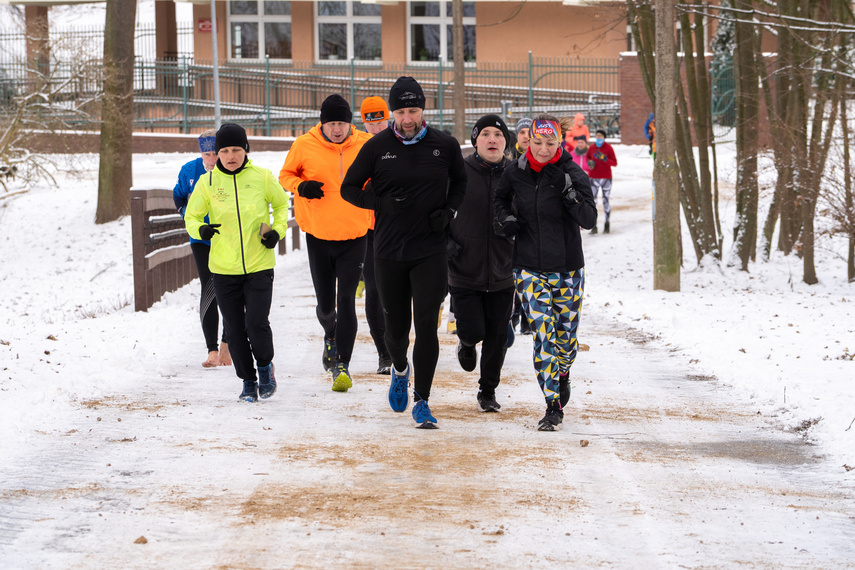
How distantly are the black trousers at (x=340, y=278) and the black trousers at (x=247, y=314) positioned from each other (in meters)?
0.50

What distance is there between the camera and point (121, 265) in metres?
19.9

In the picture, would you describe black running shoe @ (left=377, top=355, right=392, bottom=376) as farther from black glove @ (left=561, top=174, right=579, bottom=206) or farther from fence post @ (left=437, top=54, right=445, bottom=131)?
fence post @ (left=437, top=54, right=445, bottom=131)

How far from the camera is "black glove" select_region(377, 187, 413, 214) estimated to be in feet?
20.8

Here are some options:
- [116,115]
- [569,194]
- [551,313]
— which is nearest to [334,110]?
[569,194]

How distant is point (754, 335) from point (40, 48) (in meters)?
20.3

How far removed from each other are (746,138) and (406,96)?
10.9 metres

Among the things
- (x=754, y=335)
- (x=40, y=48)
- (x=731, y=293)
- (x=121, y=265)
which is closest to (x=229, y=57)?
(x=40, y=48)

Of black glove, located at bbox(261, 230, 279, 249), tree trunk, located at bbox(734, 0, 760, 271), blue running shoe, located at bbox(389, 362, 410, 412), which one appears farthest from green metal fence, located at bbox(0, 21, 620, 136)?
blue running shoe, located at bbox(389, 362, 410, 412)

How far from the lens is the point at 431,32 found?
135 ft

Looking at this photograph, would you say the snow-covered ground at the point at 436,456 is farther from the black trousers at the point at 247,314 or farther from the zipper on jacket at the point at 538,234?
the zipper on jacket at the point at 538,234

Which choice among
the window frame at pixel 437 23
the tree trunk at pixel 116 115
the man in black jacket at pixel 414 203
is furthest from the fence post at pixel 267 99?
the man in black jacket at pixel 414 203

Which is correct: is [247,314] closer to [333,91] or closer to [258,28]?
[333,91]

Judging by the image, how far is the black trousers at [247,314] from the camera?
7.23 m

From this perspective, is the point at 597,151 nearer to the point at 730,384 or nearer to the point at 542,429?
the point at 730,384
